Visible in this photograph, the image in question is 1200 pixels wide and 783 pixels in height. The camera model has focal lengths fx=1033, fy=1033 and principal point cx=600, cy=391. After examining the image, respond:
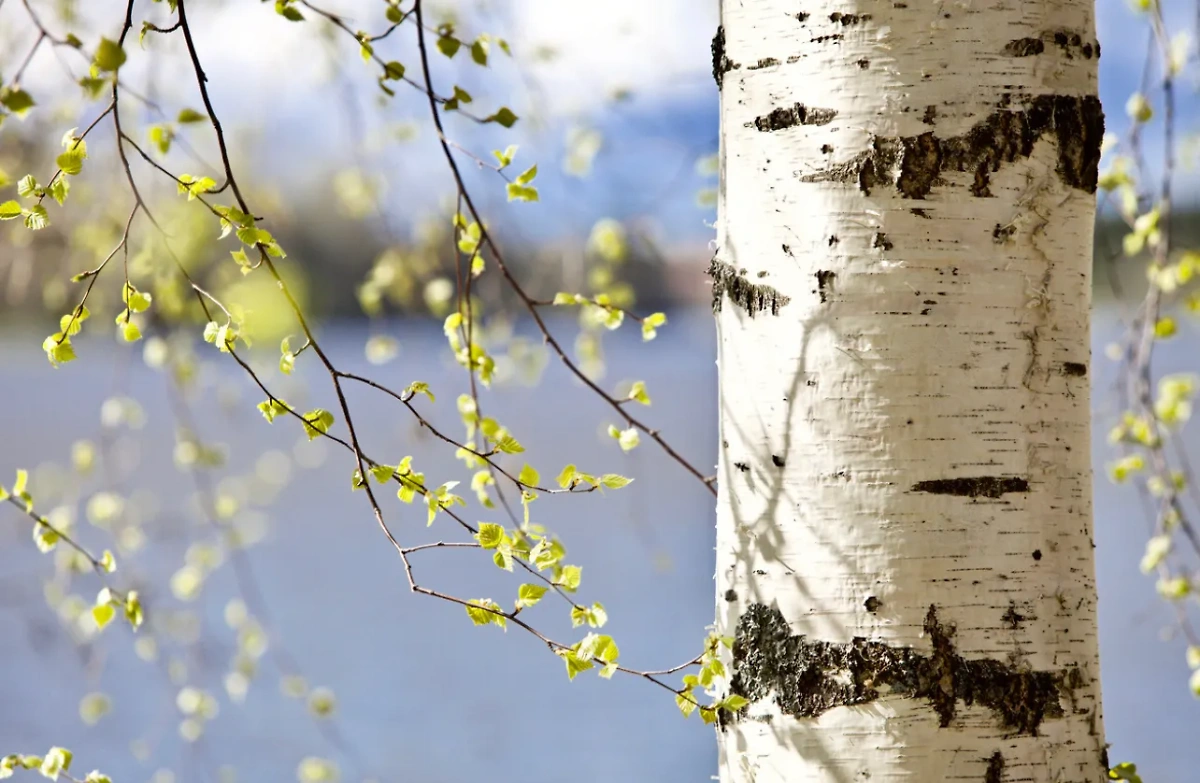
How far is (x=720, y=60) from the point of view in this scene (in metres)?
0.77

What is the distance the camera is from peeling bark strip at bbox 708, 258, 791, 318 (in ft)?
2.31

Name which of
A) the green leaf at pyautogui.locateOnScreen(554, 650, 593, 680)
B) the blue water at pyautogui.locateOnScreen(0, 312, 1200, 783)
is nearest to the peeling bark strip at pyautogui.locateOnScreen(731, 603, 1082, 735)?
the green leaf at pyautogui.locateOnScreen(554, 650, 593, 680)

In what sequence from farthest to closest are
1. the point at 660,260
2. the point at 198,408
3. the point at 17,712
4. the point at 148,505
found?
1. the point at 198,408
2. the point at 17,712
3. the point at 148,505
4. the point at 660,260

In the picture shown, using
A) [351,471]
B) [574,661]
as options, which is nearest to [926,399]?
[574,661]

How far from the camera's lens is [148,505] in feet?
6.01

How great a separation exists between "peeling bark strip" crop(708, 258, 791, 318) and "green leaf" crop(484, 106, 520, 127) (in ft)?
0.68

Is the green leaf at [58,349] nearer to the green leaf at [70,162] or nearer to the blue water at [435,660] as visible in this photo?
the green leaf at [70,162]

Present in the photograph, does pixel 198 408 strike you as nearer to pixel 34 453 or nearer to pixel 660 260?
pixel 34 453

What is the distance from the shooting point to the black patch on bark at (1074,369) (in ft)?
2.29

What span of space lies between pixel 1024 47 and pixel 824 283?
0.20m

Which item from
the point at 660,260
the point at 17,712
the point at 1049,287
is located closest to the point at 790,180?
the point at 1049,287

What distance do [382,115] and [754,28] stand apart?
0.97 m

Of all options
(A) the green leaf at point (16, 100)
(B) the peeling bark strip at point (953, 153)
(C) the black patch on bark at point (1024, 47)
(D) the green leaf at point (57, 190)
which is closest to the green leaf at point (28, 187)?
(D) the green leaf at point (57, 190)

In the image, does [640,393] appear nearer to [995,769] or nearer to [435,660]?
[995,769]
